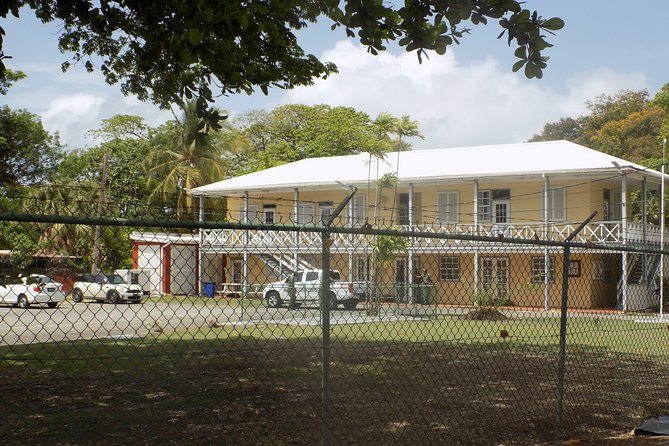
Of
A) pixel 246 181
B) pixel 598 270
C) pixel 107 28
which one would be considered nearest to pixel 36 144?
pixel 246 181

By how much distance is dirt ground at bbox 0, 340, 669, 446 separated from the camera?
827 cm

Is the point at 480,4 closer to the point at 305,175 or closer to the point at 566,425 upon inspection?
the point at 566,425

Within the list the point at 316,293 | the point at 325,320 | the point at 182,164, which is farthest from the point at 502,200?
the point at 325,320

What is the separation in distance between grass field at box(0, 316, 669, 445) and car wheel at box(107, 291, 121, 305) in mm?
427

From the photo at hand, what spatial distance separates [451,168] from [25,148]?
25200mm

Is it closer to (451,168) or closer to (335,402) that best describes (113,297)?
(335,402)

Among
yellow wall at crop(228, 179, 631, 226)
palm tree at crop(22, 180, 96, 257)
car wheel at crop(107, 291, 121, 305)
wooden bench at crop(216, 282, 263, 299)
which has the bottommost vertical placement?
wooden bench at crop(216, 282, 263, 299)

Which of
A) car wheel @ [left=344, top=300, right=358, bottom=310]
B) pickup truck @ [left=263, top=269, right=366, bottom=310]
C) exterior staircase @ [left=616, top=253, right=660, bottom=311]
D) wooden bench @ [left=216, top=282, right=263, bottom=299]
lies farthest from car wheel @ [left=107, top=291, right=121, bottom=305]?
exterior staircase @ [left=616, top=253, right=660, bottom=311]

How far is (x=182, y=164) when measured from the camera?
Result: 53.7 meters

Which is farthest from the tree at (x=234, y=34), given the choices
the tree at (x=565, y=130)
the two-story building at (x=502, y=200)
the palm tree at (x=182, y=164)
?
the tree at (x=565, y=130)

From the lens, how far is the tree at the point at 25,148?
150 ft

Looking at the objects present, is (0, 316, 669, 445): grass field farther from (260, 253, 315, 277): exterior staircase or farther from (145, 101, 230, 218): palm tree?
(145, 101, 230, 218): palm tree

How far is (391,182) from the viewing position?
3641 centimetres

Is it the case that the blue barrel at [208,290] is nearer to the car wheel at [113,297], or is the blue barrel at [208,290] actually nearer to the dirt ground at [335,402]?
the dirt ground at [335,402]
